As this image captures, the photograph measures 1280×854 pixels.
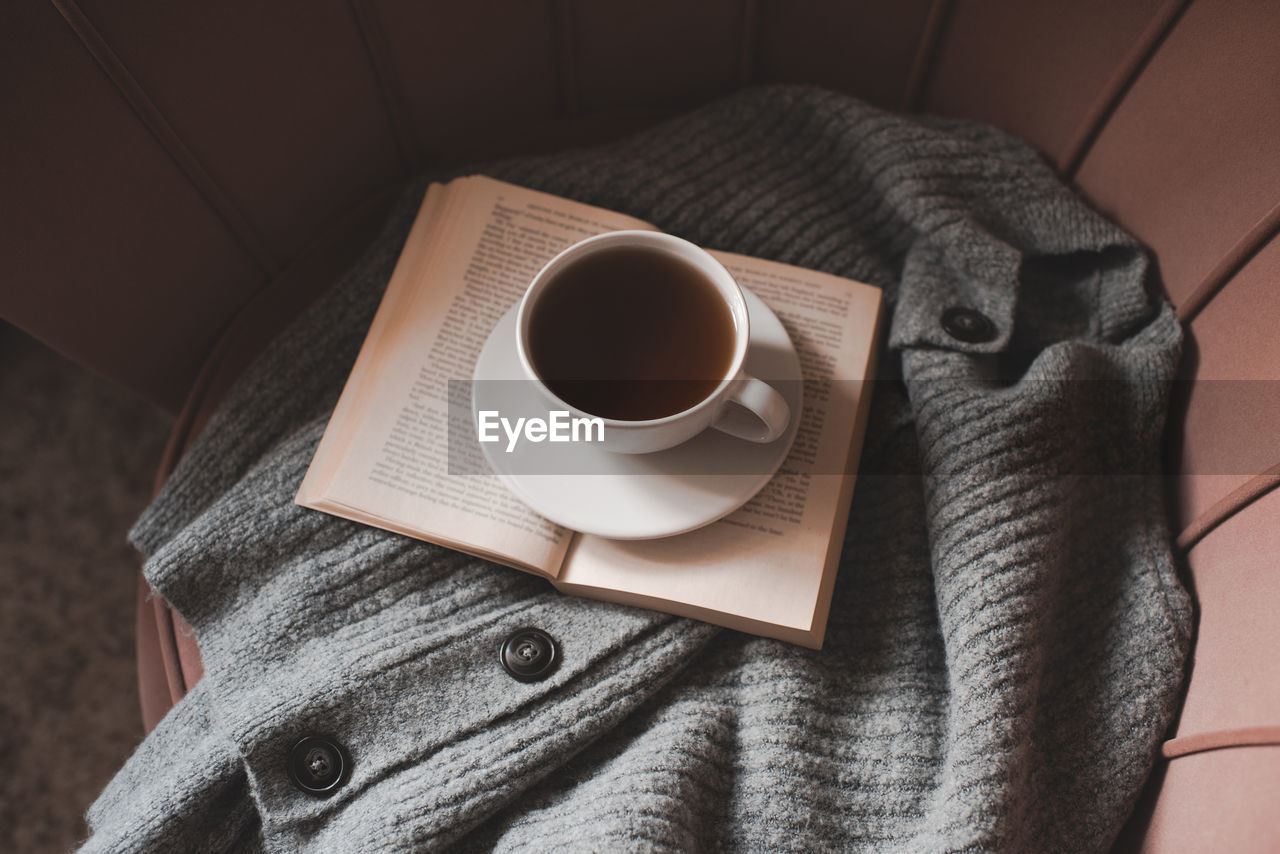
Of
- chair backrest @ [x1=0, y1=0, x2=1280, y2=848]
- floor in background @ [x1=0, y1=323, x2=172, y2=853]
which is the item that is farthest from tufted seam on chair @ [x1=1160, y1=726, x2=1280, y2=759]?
floor in background @ [x1=0, y1=323, x2=172, y2=853]

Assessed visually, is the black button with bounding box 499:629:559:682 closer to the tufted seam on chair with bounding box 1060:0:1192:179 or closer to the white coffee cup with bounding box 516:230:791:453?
the white coffee cup with bounding box 516:230:791:453

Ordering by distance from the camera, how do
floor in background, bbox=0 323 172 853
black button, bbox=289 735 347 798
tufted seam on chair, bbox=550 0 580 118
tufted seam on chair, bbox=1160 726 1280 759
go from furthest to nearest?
floor in background, bbox=0 323 172 853 → tufted seam on chair, bbox=550 0 580 118 → black button, bbox=289 735 347 798 → tufted seam on chair, bbox=1160 726 1280 759

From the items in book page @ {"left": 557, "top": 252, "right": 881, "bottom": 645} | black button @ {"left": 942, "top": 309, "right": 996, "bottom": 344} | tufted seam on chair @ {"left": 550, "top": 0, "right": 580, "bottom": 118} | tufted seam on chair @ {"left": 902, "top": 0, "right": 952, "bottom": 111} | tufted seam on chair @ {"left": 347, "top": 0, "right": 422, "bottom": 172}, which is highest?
tufted seam on chair @ {"left": 902, "top": 0, "right": 952, "bottom": 111}

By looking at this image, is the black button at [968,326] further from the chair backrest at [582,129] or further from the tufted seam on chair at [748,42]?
the tufted seam on chair at [748,42]

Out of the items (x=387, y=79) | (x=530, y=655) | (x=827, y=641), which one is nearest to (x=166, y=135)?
(x=387, y=79)

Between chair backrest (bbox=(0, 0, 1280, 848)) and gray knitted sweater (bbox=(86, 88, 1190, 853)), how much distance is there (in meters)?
0.04

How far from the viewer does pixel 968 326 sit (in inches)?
23.2

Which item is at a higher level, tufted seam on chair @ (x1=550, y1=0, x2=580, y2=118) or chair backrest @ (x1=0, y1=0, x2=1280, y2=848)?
tufted seam on chair @ (x1=550, y1=0, x2=580, y2=118)

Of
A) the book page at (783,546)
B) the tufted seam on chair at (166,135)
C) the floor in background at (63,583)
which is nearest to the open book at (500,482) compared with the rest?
the book page at (783,546)

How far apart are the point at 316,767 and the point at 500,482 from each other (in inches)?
8.2

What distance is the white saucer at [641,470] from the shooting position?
55 cm

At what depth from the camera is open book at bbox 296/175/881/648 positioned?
55 cm

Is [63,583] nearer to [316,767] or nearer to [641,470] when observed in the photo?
[316,767]

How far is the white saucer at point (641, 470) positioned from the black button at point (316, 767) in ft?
0.64
